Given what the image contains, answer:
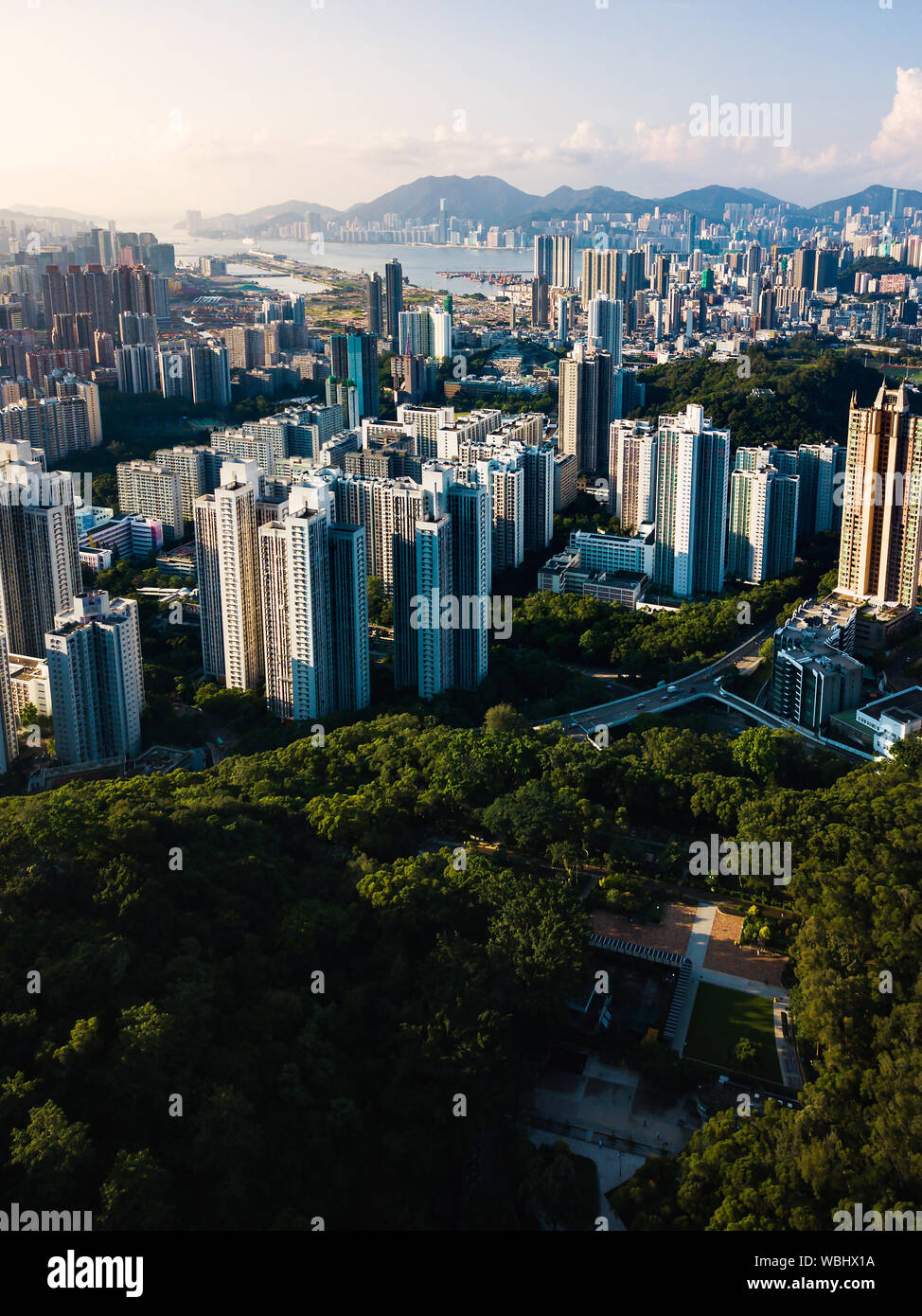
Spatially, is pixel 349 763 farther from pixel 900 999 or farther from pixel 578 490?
pixel 578 490

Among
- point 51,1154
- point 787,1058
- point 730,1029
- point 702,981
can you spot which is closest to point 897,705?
point 702,981

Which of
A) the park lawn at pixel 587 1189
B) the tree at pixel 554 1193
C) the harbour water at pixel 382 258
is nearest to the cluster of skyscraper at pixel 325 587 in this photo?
the park lawn at pixel 587 1189

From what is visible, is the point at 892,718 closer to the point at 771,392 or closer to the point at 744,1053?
the point at 744,1053

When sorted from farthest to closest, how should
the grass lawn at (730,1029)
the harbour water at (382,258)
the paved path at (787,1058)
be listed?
the harbour water at (382,258) → the grass lawn at (730,1029) → the paved path at (787,1058)

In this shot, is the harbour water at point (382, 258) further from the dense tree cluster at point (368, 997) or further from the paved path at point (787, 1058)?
the paved path at point (787, 1058)

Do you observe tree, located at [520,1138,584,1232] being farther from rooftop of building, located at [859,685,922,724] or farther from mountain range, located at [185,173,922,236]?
mountain range, located at [185,173,922,236]
